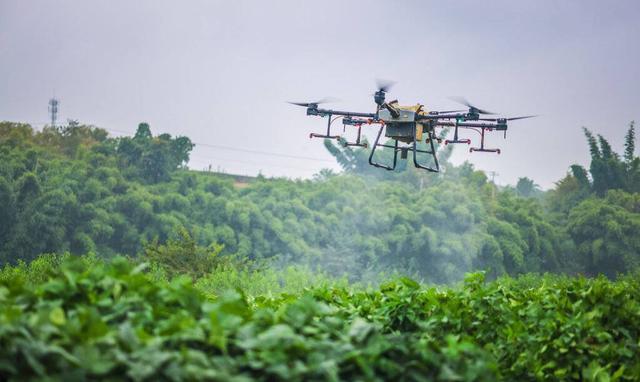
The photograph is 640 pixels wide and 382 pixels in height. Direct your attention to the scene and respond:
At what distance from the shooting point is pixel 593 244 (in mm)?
40250

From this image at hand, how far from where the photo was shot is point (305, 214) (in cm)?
3972

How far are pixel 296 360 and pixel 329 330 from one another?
30 cm

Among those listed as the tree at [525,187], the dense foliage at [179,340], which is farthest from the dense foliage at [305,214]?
the dense foliage at [179,340]

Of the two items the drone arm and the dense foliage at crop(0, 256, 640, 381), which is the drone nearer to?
the drone arm

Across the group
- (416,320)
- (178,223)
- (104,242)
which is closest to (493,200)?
(178,223)

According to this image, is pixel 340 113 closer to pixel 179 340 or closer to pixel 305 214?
pixel 179 340

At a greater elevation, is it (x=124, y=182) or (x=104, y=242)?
(x=124, y=182)

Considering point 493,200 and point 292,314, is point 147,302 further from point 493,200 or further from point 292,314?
point 493,200

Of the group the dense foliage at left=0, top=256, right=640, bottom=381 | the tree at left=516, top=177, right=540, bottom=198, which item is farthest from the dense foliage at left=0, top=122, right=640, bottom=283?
the dense foliage at left=0, top=256, right=640, bottom=381

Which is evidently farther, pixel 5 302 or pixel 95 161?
pixel 95 161

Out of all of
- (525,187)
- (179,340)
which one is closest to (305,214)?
(525,187)

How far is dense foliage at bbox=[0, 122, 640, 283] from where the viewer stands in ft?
111

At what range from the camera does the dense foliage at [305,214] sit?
3394cm

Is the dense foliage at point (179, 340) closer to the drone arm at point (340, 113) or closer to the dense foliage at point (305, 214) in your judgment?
the drone arm at point (340, 113)
